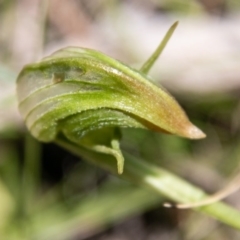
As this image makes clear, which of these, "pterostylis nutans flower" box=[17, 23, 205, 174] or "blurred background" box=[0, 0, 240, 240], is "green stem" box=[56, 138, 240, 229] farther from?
"blurred background" box=[0, 0, 240, 240]

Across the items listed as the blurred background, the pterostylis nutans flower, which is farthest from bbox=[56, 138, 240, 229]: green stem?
the blurred background

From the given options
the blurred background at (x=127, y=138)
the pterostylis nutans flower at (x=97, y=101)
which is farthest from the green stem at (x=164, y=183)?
the blurred background at (x=127, y=138)

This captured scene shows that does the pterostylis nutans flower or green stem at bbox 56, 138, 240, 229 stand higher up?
the pterostylis nutans flower

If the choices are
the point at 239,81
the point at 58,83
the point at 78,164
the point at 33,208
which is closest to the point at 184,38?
the point at 239,81

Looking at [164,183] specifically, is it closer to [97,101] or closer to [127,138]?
[97,101]

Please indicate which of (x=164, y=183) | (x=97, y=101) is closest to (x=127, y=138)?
(x=164, y=183)

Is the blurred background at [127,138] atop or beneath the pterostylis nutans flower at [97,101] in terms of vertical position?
beneath

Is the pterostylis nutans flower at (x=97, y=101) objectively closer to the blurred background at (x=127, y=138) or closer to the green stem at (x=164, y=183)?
the green stem at (x=164, y=183)

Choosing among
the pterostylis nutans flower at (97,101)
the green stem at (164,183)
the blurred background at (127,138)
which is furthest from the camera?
the blurred background at (127,138)
